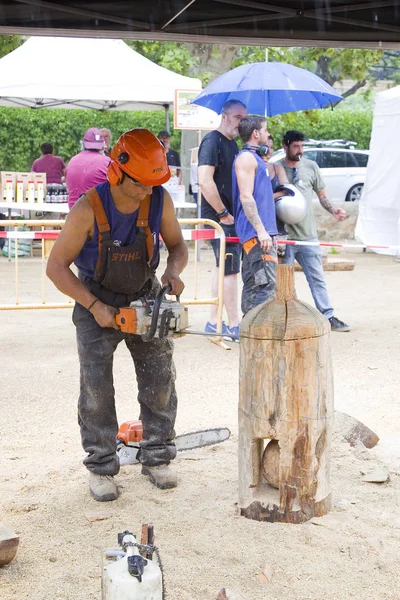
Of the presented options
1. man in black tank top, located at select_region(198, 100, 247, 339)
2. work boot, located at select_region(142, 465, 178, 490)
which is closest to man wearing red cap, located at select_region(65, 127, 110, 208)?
man in black tank top, located at select_region(198, 100, 247, 339)

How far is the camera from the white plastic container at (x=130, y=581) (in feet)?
8.89

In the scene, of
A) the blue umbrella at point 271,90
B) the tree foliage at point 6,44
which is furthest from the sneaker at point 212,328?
the tree foliage at point 6,44

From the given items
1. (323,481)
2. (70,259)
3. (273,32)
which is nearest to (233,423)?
(323,481)

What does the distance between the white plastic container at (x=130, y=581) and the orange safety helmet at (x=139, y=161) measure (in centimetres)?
191

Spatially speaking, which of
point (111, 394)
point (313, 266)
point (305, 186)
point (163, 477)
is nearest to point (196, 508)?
point (163, 477)

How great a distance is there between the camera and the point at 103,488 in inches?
176

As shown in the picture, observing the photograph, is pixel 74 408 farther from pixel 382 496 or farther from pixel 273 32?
pixel 273 32

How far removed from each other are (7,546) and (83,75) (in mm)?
11818

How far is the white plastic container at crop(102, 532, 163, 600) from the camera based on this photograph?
271 centimetres

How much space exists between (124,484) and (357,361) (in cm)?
373

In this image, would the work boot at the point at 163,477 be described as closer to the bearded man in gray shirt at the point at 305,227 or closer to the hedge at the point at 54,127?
the bearded man in gray shirt at the point at 305,227

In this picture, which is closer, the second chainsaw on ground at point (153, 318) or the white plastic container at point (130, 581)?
the white plastic container at point (130, 581)

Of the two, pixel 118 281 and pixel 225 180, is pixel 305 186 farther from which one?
pixel 118 281

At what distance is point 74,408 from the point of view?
6348mm
